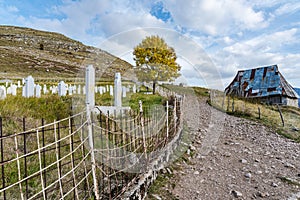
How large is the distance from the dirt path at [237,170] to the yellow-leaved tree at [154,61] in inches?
407

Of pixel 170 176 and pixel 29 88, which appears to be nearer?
pixel 170 176

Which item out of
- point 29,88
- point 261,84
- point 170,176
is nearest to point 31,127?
point 170,176

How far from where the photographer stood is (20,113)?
18.9 ft

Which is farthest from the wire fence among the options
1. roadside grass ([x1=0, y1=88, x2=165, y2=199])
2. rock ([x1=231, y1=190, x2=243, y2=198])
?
rock ([x1=231, y1=190, x2=243, y2=198])

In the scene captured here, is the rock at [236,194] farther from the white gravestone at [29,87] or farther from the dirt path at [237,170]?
the white gravestone at [29,87]

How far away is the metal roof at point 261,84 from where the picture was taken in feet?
93.6

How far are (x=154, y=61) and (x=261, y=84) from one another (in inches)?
692

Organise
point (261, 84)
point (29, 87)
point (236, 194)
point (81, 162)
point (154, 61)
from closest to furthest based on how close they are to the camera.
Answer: point (81, 162) < point (236, 194) < point (29, 87) < point (154, 61) < point (261, 84)

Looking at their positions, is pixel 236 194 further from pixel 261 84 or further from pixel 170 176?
pixel 261 84

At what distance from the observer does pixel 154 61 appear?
20.0m

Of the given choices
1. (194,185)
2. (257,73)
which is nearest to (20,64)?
(257,73)

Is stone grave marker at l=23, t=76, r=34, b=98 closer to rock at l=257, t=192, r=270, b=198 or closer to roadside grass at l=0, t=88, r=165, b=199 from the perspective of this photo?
roadside grass at l=0, t=88, r=165, b=199

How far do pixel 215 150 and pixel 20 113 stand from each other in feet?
18.7

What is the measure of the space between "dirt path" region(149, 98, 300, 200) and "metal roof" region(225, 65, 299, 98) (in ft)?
71.4
